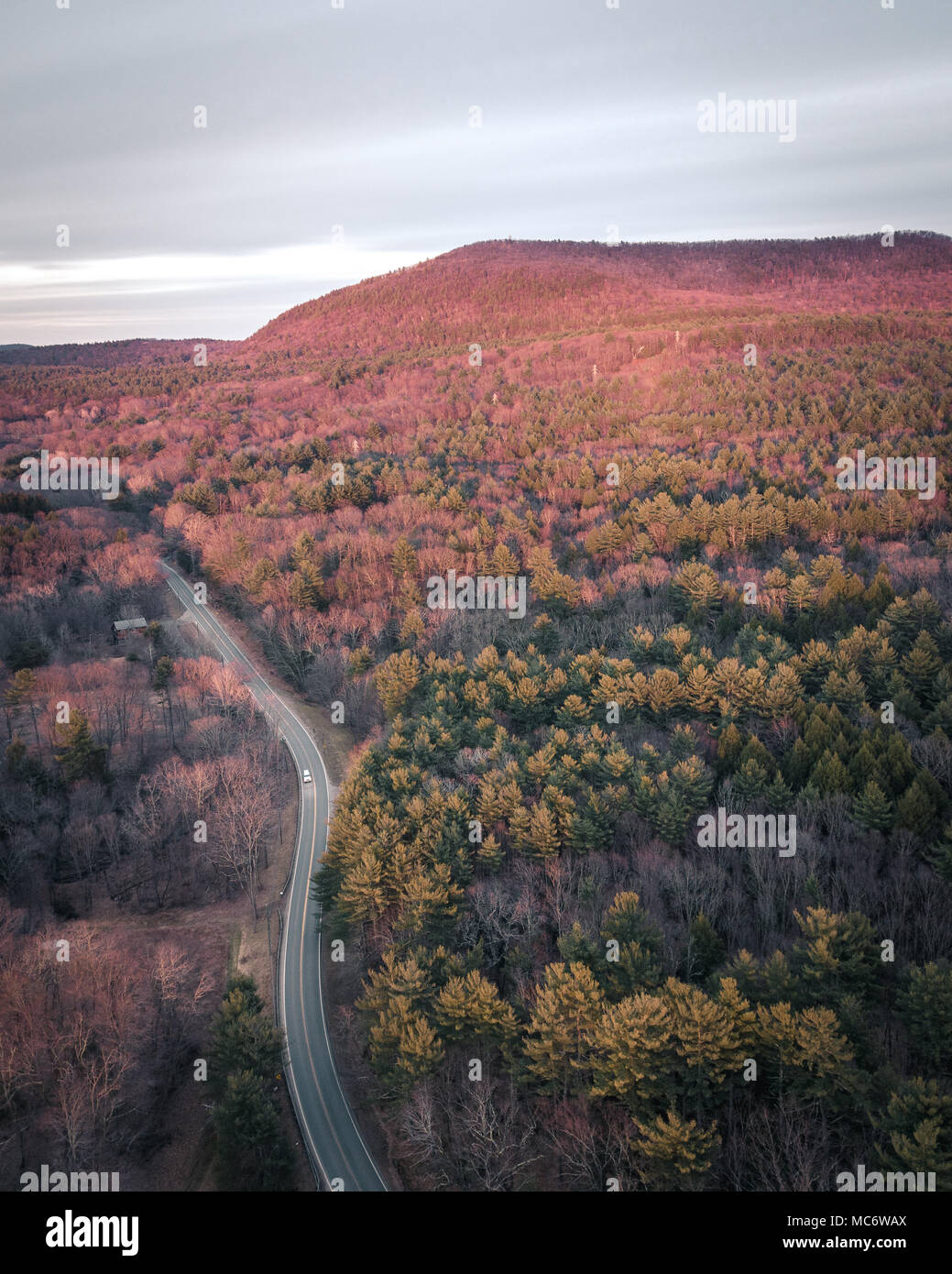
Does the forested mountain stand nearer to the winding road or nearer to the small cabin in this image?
the winding road

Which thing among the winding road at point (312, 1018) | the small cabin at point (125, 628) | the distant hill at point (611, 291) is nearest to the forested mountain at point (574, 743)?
the winding road at point (312, 1018)

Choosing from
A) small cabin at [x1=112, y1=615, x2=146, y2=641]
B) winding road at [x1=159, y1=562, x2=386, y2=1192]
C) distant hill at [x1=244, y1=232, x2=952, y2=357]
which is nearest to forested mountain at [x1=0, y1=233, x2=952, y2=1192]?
winding road at [x1=159, y1=562, x2=386, y2=1192]

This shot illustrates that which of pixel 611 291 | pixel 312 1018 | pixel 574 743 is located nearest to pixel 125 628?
pixel 312 1018

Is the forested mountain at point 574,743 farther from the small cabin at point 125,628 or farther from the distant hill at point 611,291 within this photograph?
the distant hill at point 611,291
